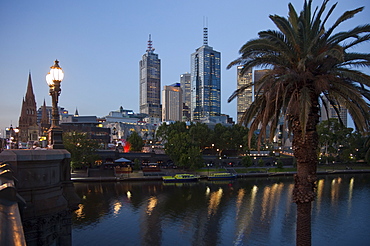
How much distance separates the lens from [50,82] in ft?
47.7

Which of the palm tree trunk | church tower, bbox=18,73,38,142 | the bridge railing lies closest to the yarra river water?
the palm tree trunk

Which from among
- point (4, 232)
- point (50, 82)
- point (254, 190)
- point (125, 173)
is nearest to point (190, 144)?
point (125, 173)

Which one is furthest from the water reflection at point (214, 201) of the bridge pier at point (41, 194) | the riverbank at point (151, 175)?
the bridge pier at point (41, 194)

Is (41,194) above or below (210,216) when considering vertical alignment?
above

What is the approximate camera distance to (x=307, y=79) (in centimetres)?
1302

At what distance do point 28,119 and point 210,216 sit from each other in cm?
12099

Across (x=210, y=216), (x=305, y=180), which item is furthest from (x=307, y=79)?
(x=210, y=216)

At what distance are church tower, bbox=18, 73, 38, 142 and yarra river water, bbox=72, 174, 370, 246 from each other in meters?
80.1

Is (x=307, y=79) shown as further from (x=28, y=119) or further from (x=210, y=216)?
(x=28, y=119)

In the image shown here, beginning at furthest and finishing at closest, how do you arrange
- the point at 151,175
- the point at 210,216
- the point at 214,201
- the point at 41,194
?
the point at 151,175 < the point at 214,201 < the point at 210,216 < the point at 41,194

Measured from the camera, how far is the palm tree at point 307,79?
1227 centimetres

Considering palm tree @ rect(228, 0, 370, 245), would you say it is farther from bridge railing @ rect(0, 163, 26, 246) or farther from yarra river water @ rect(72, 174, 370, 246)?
yarra river water @ rect(72, 174, 370, 246)

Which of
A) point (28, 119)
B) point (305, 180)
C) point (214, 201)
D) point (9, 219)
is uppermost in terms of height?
point (28, 119)

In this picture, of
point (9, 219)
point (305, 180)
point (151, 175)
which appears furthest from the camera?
point (151, 175)
